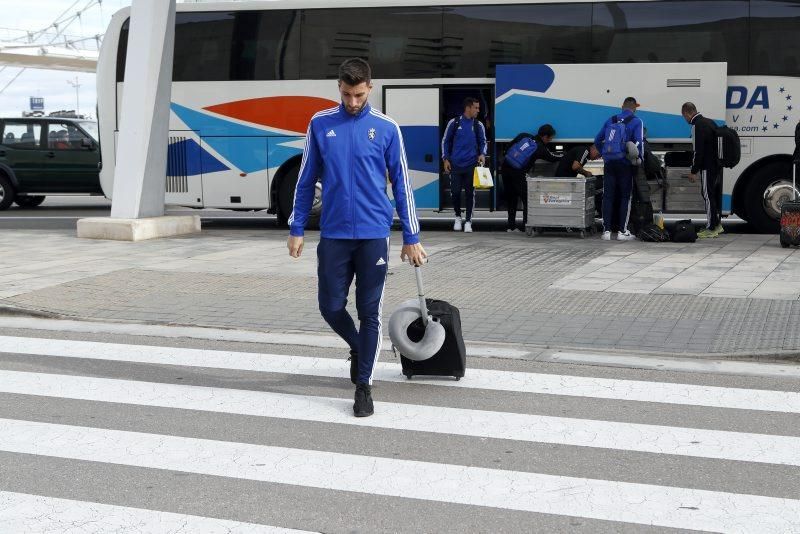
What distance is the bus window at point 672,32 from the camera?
16.4m

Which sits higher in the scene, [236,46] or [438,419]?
[236,46]

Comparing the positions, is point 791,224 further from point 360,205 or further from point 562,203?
point 360,205

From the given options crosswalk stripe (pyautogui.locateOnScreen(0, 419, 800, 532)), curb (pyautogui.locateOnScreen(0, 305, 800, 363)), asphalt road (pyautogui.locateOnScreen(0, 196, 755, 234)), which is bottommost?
crosswalk stripe (pyautogui.locateOnScreen(0, 419, 800, 532))

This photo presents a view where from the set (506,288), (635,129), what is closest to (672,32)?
(635,129)

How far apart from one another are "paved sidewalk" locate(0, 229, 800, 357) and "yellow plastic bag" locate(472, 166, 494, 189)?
131 centimetres

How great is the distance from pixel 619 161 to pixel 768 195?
9.06 feet

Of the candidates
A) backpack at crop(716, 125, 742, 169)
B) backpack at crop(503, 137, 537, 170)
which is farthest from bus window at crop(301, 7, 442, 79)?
backpack at crop(716, 125, 742, 169)

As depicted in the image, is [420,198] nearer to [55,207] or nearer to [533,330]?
[533,330]

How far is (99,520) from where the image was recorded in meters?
4.57

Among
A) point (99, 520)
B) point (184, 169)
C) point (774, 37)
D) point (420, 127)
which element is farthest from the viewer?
point (184, 169)

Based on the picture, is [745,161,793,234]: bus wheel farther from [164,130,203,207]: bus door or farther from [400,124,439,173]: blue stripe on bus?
[164,130,203,207]: bus door

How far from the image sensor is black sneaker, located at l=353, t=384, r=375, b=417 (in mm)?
6227

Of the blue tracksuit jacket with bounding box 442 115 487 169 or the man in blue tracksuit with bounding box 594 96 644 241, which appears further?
the blue tracksuit jacket with bounding box 442 115 487 169

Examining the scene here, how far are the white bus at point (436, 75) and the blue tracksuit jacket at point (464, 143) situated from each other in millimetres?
674
